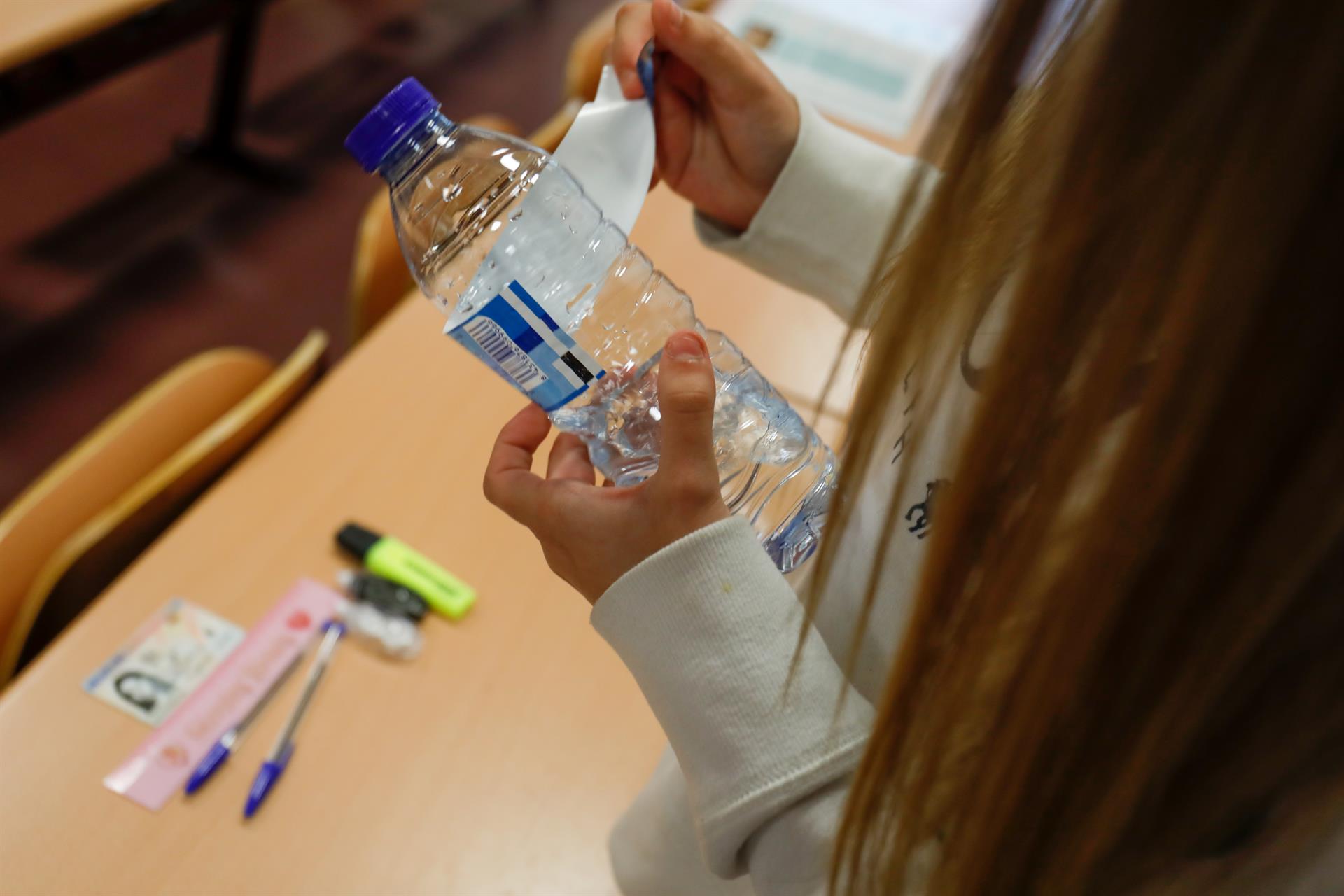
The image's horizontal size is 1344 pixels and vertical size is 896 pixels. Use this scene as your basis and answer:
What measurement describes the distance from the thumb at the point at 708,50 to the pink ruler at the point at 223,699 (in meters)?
0.64

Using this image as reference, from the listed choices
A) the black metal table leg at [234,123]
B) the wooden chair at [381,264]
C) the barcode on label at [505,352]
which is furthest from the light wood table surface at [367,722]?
the black metal table leg at [234,123]

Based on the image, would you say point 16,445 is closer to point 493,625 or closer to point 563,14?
point 493,625

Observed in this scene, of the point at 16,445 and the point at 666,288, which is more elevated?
the point at 16,445

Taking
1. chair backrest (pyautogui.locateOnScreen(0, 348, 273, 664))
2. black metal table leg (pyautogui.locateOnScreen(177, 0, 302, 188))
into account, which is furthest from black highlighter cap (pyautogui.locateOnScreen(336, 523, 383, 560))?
black metal table leg (pyautogui.locateOnScreen(177, 0, 302, 188))

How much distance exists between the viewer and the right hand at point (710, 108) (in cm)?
74

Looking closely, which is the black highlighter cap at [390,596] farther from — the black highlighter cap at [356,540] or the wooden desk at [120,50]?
the wooden desk at [120,50]

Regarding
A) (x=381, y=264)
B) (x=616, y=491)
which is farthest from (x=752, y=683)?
(x=381, y=264)

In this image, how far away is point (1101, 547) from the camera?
1.15 feet

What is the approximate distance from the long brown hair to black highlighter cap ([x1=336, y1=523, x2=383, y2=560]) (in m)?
0.67

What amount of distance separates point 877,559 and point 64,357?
2.36 meters

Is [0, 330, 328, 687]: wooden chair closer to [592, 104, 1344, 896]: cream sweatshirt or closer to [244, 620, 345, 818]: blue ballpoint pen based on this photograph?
[244, 620, 345, 818]: blue ballpoint pen

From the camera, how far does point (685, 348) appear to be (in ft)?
1.72

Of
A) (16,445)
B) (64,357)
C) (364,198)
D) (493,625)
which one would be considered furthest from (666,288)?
(364,198)

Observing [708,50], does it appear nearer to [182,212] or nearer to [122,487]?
[122,487]
